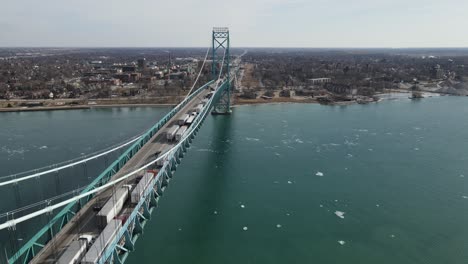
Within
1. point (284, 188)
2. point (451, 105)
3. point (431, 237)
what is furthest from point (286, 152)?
point (451, 105)

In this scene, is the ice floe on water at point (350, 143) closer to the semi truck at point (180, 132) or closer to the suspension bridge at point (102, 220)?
the semi truck at point (180, 132)

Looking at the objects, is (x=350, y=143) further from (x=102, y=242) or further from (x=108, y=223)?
(x=102, y=242)

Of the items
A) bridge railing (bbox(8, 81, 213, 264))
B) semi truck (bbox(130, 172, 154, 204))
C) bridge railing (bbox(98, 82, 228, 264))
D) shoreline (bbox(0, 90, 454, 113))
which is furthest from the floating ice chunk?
shoreline (bbox(0, 90, 454, 113))

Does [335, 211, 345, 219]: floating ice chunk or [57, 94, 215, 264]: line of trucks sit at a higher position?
[57, 94, 215, 264]: line of trucks

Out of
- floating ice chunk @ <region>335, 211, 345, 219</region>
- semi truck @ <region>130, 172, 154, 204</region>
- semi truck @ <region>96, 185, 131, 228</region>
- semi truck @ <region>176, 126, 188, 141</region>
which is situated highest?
semi truck @ <region>176, 126, 188, 141</region>

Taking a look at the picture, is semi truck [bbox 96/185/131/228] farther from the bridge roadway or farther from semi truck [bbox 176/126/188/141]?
semi truck [bbox 176/126/188/141]

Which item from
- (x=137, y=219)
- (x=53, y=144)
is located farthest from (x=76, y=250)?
(x=53, y=144)
